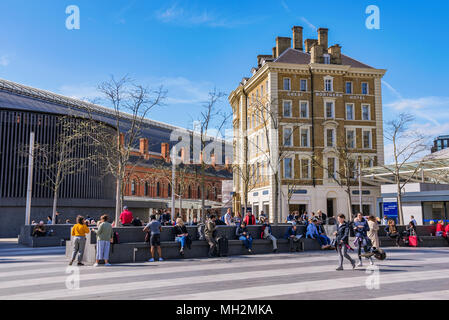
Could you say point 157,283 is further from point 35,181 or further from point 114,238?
point 35,181

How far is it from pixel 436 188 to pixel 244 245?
2126 cm

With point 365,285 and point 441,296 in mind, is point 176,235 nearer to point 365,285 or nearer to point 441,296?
point 365,285

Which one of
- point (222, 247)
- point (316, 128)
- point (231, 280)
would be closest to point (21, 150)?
point (222, 247)

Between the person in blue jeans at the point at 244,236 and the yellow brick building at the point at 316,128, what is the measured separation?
27825 millimetres

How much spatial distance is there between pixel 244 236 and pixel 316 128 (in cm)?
3301

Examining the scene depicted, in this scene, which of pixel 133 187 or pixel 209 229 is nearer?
pixel 209 229

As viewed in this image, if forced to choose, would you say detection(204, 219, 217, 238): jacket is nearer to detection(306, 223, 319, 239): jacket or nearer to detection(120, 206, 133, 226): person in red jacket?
detection(120, 206, 133, 226): person in red jacket

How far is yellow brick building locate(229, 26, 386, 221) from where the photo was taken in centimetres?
4834

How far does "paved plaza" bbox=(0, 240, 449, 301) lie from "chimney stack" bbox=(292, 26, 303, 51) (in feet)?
142

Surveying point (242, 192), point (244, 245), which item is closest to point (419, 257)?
point (244, 245)

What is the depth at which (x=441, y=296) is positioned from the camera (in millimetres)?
8680

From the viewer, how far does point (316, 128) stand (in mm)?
49344

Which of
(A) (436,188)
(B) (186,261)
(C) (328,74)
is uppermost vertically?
(C) (328,74)

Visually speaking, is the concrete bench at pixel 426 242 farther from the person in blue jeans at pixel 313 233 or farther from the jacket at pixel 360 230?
the jacket at pixel 360 230
